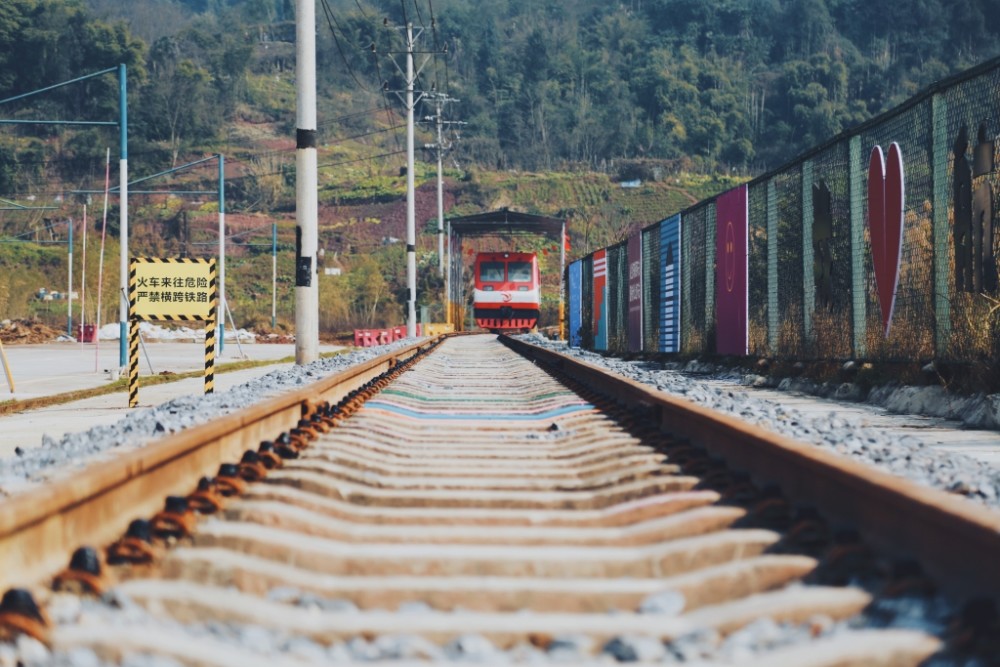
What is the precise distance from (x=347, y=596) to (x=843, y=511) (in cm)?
162

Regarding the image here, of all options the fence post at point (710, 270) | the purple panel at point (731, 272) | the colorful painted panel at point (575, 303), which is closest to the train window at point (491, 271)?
the colorful painted panel at point (575, 303)

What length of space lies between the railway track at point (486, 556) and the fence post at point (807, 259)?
8.19 m

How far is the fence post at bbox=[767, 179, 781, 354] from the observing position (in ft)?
49.6

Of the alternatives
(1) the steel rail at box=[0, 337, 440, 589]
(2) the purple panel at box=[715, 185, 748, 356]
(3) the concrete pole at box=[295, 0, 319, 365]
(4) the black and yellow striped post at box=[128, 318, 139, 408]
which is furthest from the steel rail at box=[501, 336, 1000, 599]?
(3) the concrete pole at box=[295, 0, 319, 365]

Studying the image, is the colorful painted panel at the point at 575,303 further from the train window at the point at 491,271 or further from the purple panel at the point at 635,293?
the purple panel at the point at 635,293

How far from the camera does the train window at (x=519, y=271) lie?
45969 millimetres

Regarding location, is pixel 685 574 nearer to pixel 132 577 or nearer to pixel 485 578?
pixel 485 578

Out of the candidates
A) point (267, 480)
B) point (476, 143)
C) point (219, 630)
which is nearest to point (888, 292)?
point (267, 480)

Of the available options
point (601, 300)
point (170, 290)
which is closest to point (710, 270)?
point (170, 290)

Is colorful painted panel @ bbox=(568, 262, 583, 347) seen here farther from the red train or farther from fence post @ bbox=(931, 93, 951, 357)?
fence post @ bbox=(931, 93, 951, 357)

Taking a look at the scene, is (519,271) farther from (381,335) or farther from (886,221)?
(886,221)

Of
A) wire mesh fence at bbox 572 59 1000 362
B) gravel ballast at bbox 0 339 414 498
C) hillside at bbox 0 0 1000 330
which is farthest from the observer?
hillside at bbox 0 0 1000 330

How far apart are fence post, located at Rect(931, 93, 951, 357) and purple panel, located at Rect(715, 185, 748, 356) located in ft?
18.2

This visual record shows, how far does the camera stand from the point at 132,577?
358 cm
